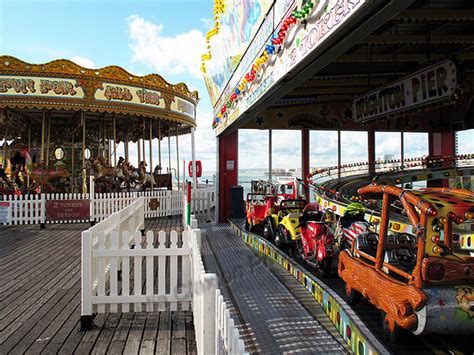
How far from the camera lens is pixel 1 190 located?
1566cm

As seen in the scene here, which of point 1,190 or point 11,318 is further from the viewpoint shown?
point 1,190

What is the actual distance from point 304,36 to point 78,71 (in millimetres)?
13386

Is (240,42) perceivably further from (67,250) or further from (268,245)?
(67,250)

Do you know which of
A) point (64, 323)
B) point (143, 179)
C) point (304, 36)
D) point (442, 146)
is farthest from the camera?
point (143, 179)

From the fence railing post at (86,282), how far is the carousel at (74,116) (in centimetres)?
867

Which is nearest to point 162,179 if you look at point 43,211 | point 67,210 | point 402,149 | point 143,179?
point 143,179

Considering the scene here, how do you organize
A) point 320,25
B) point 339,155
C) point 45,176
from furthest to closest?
1. point 339,155
2. point 45,176
3. point 320,25

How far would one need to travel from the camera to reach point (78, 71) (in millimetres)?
15336

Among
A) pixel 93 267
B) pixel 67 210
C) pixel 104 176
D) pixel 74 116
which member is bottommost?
pixel 93 267

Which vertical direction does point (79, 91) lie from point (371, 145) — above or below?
above

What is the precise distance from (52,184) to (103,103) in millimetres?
4051

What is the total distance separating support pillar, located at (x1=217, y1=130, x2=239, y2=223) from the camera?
42.6 ft

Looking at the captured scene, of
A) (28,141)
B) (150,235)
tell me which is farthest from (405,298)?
(28,141)

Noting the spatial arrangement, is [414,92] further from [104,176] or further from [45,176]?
[45,176]
